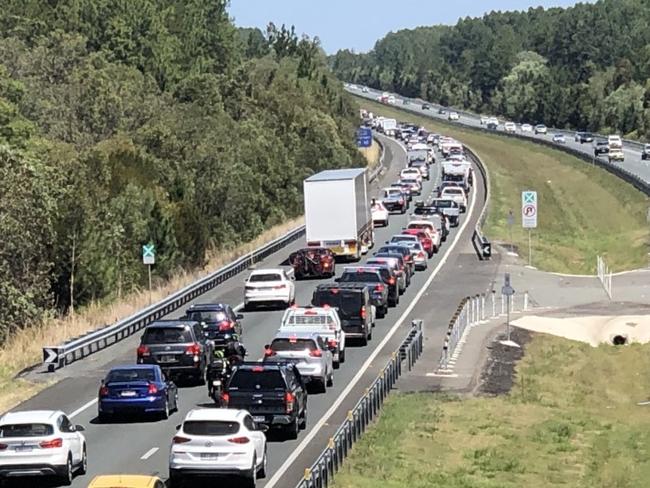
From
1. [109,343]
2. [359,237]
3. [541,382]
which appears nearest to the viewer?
[541,382]

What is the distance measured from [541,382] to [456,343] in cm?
463

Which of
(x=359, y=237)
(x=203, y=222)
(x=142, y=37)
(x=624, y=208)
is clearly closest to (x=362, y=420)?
(x=359, y=237)

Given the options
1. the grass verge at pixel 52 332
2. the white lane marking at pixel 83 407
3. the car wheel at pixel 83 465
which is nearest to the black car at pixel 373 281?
the grass verge at pixel 52 332

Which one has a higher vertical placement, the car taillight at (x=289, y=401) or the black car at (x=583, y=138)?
the car taillight at (x=289, y=401)

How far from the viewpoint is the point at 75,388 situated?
1419 inches

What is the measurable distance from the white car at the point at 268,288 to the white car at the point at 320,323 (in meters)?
12.3

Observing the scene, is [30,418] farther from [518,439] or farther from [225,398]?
[518,439]

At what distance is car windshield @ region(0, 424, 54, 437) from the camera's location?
2455 centimetres

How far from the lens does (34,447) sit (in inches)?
962

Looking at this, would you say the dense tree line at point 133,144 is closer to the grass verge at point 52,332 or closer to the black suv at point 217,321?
the grass verge at point 52,332

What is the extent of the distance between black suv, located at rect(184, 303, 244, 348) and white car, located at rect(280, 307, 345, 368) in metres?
2.46

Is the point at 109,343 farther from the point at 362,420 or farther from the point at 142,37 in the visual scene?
the point at 142,37

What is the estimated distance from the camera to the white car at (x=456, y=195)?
8838 cm

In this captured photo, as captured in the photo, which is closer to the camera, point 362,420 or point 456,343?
point 362,420
